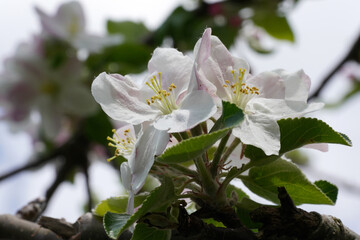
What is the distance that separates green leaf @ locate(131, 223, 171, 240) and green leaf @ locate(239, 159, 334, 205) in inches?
6.8

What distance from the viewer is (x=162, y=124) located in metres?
0.67

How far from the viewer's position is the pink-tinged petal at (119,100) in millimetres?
721

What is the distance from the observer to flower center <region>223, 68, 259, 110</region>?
29.5 inches

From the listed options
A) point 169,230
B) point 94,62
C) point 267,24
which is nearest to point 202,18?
point 267,24

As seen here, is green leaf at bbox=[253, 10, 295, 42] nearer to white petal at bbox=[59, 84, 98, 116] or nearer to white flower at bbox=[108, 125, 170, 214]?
white petal at bbox=[59, 84, 98, 116]

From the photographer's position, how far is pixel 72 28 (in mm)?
2316

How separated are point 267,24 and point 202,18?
40 centimetres

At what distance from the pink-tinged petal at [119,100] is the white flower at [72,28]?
150cm

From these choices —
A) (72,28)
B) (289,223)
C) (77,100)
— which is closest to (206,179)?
(289,223)

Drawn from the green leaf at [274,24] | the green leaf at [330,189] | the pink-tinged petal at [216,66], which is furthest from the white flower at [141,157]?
the green leaf at [274,24]

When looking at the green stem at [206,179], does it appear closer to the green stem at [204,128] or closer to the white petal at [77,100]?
the green stem at [204,128]

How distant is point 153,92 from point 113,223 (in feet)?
0.75

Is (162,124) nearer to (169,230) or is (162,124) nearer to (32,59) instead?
(169,230)

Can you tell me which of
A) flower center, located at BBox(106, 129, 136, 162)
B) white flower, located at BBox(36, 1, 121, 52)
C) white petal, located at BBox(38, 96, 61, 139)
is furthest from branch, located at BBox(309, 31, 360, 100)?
flower center, located at BBox(106, 129, 136, 162)
